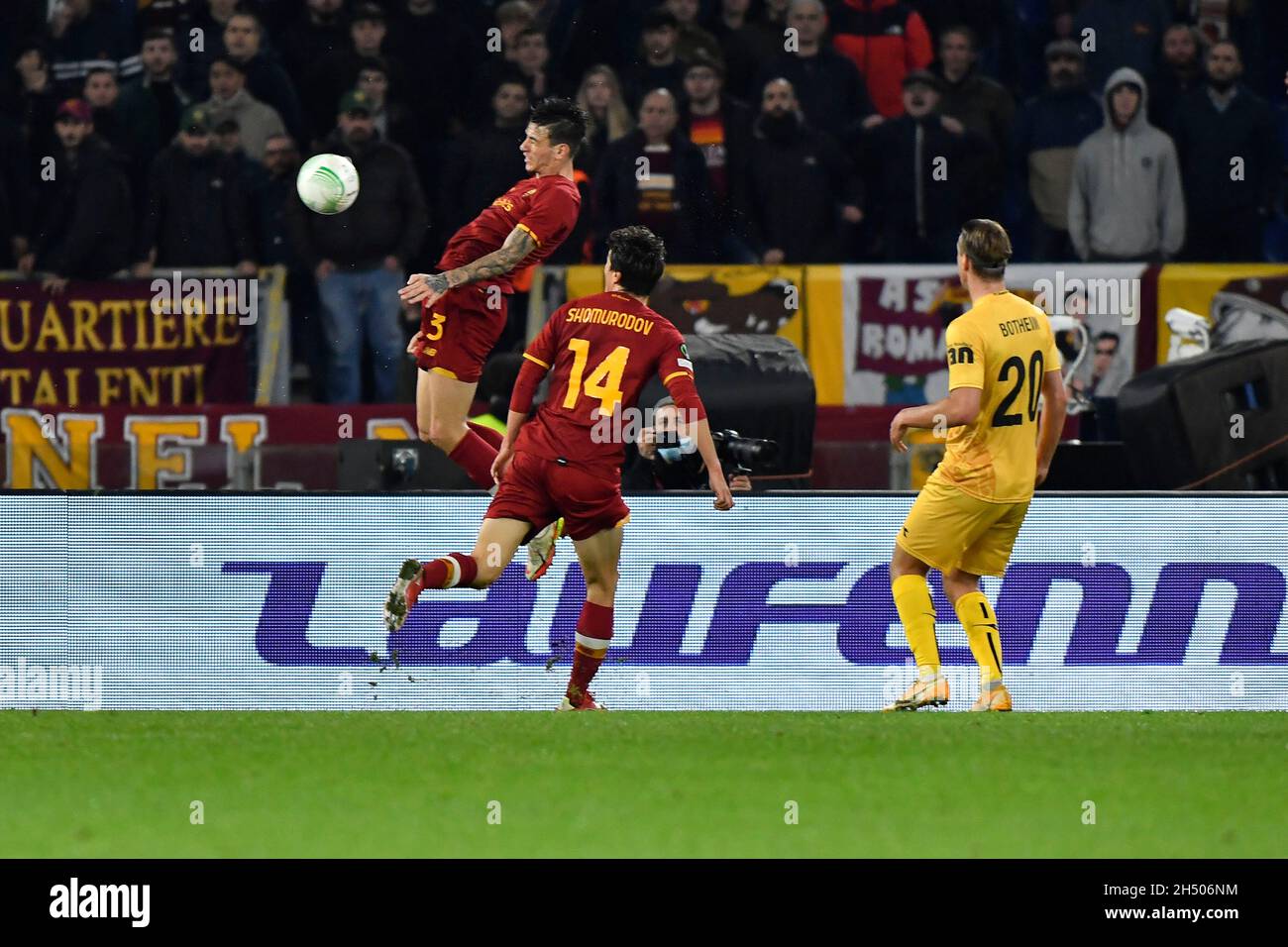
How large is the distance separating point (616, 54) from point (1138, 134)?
148 inches

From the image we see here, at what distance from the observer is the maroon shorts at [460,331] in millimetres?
9547

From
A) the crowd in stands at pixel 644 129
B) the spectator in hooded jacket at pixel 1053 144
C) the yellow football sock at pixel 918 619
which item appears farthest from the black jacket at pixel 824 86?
the yellow football sock at pixel 918 619

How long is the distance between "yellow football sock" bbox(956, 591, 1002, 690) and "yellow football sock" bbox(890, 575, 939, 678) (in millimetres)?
183

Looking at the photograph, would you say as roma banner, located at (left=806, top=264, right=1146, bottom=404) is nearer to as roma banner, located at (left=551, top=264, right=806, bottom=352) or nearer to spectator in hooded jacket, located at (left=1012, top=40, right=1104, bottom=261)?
as roma banner, located at (left=551, top=264, right=806, bottom=352)

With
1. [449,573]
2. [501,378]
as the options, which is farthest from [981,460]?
[501,378]

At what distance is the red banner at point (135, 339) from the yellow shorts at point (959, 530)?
6.88 metres

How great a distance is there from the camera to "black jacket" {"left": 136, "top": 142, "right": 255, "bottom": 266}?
14664 mm

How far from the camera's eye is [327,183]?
399 inches

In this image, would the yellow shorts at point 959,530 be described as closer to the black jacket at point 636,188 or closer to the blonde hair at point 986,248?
the blonde hair at point 986,248

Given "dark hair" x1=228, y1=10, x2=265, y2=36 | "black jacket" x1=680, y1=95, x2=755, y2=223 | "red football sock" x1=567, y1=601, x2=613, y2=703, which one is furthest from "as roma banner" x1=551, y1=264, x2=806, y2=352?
"red football sock" x1=567, y1=601, x2=613, y2=703

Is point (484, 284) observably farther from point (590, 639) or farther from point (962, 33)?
point (962, 33)

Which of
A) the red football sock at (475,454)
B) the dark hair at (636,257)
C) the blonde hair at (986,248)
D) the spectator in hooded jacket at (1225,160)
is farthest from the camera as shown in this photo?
the spectator in hooded jacket at (1225,160)

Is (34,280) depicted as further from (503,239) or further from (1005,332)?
(1005,332)

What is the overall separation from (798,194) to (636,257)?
6147mm
